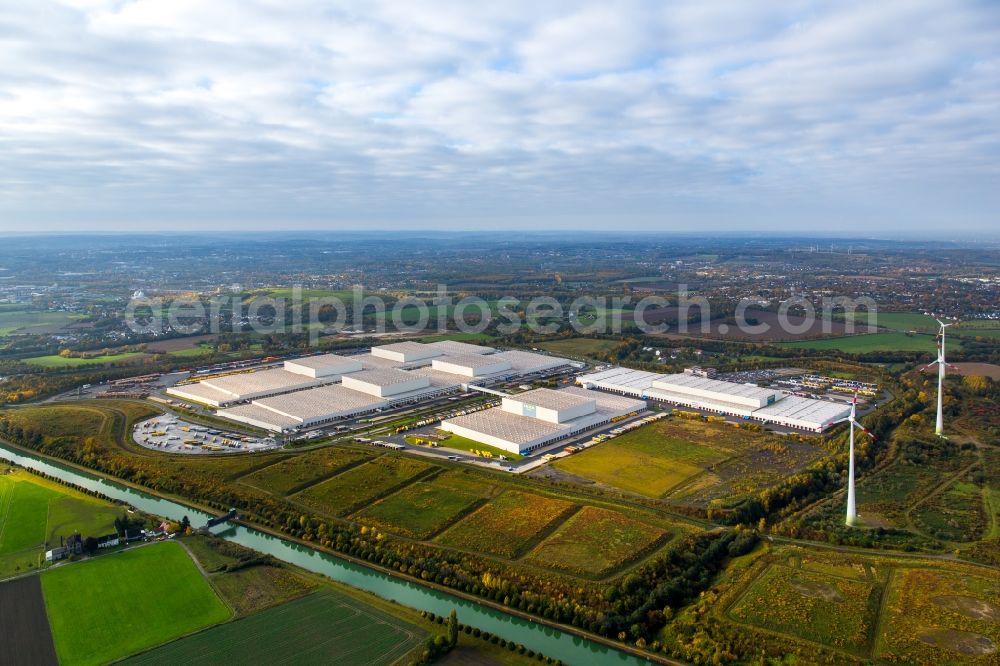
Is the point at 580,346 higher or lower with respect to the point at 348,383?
higher

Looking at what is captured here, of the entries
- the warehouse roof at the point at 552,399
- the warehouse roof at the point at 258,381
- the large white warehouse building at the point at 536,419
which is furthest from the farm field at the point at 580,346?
the warehouse roof at the point at 258,381

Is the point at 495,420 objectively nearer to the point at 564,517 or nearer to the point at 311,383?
the point at 564,517

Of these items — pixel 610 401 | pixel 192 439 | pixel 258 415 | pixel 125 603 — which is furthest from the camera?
pixel 610 401

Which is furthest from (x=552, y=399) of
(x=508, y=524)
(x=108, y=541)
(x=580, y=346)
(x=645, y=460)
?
(x=580, y=346)

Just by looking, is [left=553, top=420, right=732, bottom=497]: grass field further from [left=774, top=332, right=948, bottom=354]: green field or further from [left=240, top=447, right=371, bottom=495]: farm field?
[left=774, top=332, right=948, bottom=354]: green field

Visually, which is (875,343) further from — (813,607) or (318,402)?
(318,402)

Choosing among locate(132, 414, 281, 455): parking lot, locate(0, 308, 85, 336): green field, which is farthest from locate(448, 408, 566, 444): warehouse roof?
locate(0, 308, 85, 336): green field

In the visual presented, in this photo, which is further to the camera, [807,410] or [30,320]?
[30,320]

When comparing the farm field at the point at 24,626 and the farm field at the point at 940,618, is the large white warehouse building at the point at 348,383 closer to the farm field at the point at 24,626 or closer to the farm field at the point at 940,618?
the farm field at the point at 24,626
